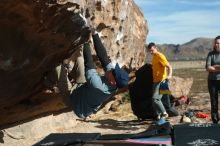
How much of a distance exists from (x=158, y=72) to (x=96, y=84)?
6175 mm

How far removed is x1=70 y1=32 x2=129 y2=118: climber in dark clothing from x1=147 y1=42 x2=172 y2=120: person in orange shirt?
580 cm

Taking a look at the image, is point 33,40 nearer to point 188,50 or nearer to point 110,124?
point 110,124

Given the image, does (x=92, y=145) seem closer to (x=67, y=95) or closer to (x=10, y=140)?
(x=67, y=95)

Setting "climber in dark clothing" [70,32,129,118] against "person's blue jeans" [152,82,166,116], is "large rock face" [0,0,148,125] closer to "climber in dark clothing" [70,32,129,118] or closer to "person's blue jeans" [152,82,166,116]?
"climber in dark clothing" [70,32,129,118]

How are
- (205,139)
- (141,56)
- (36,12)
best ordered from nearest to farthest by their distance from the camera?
(36,12) < (205,139) < (141,56)

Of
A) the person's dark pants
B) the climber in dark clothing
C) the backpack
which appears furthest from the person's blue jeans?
the climber in dark clothing

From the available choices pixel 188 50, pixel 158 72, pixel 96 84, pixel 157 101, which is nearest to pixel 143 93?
pixel 157 101

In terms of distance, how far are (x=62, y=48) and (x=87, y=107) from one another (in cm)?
79

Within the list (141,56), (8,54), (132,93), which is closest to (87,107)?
(8,54)

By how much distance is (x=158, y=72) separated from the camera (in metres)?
11.2

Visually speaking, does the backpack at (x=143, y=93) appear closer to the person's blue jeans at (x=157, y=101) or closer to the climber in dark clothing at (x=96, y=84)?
the person's blue jeans at (x=157, y=101)

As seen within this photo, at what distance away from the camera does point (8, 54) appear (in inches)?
181

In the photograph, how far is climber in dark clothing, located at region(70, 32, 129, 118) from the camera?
5.01 m

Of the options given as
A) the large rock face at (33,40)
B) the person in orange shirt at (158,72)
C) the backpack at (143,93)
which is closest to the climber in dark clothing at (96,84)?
the large rock face at (33,40)
